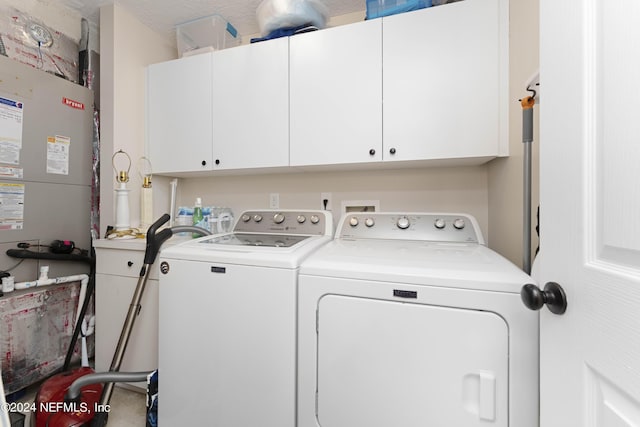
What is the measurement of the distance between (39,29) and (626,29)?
2.89 m

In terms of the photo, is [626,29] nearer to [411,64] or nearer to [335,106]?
[411,64]

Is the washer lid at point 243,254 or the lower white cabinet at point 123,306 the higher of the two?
the washer lid at point 243,254

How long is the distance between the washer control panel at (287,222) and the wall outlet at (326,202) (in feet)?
0.94

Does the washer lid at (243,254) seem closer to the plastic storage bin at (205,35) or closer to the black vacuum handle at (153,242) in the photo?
the black vacuum handle at (153,242)

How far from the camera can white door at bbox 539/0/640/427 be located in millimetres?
435

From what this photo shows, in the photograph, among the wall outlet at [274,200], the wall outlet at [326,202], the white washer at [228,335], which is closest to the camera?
the white washer at [228,335]

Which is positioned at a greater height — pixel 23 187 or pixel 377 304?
Answer: pixel 23 187

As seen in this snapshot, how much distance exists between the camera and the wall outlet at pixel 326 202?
6.58 feet

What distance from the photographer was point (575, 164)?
561mm

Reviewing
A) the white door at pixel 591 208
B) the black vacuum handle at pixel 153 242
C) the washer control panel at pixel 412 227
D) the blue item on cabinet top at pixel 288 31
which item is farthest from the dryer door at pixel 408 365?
the blue item on cabinet top at pixel 288 31

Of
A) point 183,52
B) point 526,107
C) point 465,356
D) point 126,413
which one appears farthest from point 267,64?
point 126,413

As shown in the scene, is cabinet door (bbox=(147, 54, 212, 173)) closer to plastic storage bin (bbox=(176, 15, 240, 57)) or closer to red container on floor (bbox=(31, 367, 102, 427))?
plastic storage bin (bbox=(176, 15, 240, 57))

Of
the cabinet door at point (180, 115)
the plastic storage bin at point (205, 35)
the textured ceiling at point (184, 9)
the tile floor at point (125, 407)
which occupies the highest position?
the textured ceiling at point (184, 9)

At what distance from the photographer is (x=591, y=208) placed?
1.71ft
